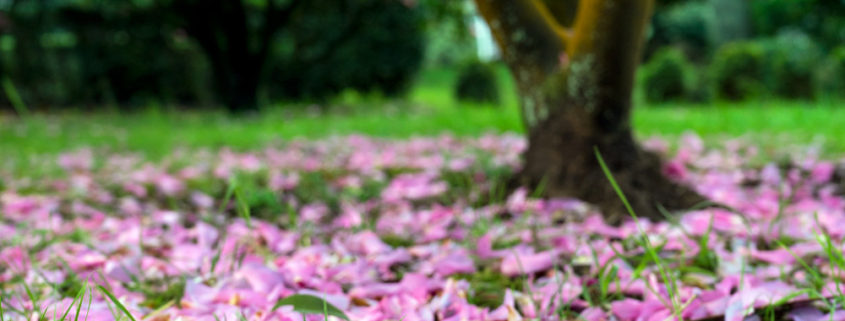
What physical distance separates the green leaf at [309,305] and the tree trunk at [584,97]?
1.10 meters

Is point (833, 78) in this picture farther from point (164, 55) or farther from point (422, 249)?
point (164, 55)

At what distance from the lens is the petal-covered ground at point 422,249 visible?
118cm

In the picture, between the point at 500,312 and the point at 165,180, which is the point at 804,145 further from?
the point at 165,180

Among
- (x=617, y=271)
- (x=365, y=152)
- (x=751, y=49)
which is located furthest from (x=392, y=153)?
(x=751, y=49)

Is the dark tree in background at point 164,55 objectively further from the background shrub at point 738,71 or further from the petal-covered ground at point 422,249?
the petal-covered ground at point 422,249

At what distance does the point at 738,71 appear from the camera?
936cm

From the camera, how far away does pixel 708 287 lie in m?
1.27

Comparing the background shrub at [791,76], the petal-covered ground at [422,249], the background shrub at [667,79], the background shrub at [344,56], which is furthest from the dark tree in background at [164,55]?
the petal-covered ground at [422,249]

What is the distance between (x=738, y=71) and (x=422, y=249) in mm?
9253

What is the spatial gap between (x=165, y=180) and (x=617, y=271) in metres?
2.25

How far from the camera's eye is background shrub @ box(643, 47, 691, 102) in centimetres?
1006

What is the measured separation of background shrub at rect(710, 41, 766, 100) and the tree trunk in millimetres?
8099

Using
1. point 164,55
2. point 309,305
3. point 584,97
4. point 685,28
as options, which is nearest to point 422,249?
point 309,305

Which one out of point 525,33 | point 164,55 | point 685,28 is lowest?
point 525,33
